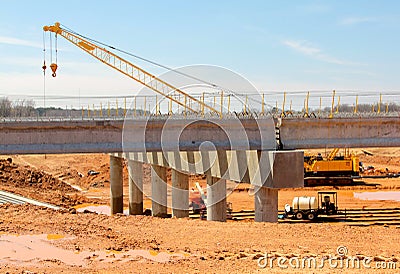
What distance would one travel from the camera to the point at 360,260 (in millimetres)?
15570

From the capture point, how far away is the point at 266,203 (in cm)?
2445

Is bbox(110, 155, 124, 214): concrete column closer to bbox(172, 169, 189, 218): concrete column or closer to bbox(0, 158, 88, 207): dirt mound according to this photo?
Result: bbox(0, 158, 88, 207): dirt mound

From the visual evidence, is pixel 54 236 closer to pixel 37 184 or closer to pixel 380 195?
pixel 37 184

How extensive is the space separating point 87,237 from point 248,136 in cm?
1039

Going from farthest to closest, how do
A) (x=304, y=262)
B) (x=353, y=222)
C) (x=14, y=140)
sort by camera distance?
1. (x=353, y=222)
2. (x=14, y=140)
3. (x=304, y=262)

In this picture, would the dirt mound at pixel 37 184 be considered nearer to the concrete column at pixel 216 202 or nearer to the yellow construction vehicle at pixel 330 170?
the concrete column at pixel 216 202

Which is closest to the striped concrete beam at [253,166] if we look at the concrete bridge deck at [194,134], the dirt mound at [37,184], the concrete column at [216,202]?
the concrete bridge deck at [194,134]

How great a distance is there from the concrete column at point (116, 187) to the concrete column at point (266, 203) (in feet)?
64.4

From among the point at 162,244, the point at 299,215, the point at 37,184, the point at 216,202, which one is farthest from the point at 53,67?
the point at 162,244

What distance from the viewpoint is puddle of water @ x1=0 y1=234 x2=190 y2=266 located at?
15.3 meters

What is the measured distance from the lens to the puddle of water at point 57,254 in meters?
15.3

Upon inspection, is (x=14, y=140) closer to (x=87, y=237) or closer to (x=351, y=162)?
(x=87, y=237)

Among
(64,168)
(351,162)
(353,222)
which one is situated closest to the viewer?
(353,222)

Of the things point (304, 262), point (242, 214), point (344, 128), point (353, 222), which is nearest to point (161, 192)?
point (242, 214)
